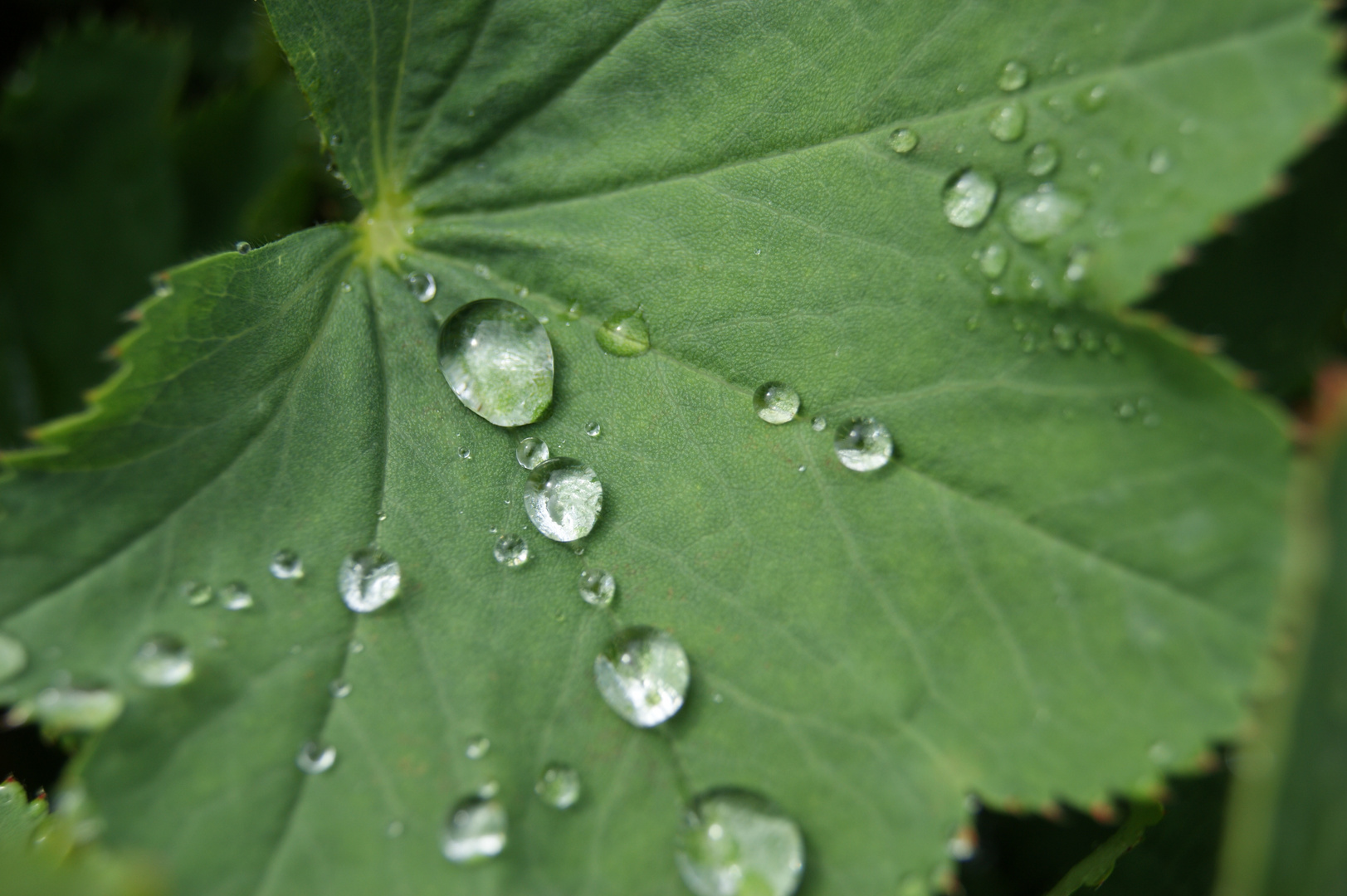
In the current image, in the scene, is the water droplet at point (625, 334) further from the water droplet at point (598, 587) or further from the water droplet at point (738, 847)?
the water droplet at point (738, 847)

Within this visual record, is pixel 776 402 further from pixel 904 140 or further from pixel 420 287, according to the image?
pixel 420 287

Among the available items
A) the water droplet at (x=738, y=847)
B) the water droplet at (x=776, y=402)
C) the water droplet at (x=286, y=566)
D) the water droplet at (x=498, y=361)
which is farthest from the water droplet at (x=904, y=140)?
the water droplet at (x=286, y=566)

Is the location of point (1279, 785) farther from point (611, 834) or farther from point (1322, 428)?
point (611, 834)

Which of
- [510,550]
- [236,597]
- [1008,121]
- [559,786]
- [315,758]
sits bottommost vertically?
[559,786]

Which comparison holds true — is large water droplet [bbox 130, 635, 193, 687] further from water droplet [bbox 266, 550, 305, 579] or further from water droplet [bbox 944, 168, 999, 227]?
water droplet [bbox 944, 168, 999, 227]

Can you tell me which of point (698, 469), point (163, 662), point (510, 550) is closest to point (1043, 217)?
point (698, 469)
